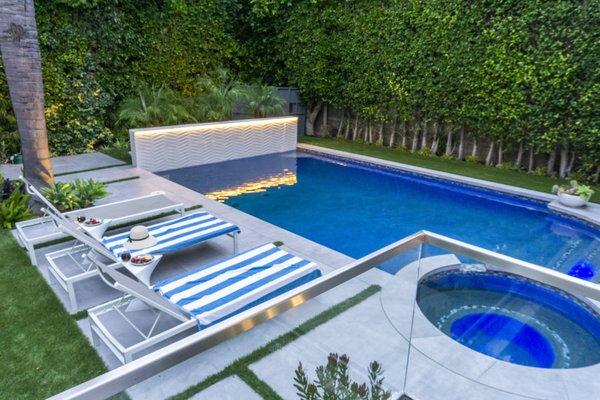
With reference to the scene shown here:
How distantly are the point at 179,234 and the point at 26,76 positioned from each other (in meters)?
3.97

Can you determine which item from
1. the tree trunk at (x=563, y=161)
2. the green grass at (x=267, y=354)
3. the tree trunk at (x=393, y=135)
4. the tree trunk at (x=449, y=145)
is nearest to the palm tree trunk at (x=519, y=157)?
the tree trunk at (x=563, y=161)

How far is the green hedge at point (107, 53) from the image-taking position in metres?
11.7

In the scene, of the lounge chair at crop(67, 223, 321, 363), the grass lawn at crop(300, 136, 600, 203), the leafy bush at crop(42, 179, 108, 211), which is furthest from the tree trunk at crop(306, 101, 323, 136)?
the lounge chair at crop(67, 223, 321, 363)

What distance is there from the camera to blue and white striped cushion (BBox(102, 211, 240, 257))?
534 centimetres

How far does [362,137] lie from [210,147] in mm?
6745

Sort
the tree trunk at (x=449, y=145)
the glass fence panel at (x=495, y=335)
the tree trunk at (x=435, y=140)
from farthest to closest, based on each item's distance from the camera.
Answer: the tree trunk at (x=435, y=140), the tree trunk at (x=449, y=145), the glass fence panel at (x=495, y=335)

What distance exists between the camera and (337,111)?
1689cm

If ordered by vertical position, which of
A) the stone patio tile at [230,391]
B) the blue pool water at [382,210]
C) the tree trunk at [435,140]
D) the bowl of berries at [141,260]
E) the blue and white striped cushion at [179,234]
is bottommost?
the blue pool water at [382,210]

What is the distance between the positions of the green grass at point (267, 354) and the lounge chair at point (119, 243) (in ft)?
5.89

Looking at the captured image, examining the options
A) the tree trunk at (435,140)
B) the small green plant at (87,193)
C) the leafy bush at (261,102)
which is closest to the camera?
the small green plant at (87,193)

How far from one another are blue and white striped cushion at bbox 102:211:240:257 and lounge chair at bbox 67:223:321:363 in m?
0.55

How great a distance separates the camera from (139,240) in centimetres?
538

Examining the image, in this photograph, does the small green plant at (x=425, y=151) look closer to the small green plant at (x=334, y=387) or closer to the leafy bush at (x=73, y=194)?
the leafy bush at (x=73, y=194)

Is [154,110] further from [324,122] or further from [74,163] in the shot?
[324,122]
